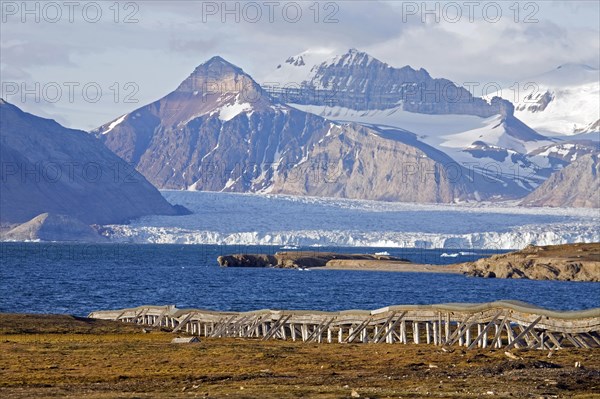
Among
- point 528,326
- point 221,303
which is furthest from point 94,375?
point 221,303

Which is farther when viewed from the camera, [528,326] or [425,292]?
[425,292]

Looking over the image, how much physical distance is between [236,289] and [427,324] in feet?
202

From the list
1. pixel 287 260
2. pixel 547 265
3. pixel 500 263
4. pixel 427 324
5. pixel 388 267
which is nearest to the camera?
pixel 427 324

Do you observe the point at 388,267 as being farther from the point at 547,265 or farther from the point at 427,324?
the point at 427,324

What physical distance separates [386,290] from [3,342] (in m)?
71.9

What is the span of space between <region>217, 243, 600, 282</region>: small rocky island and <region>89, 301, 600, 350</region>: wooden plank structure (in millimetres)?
89978

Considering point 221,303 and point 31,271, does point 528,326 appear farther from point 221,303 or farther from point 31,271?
point 31,271

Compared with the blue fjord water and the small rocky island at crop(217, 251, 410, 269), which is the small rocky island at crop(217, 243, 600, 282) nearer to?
the small rocky island at crop(217, 251, 410, 269)

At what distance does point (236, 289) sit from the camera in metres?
106

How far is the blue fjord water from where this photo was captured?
283ft

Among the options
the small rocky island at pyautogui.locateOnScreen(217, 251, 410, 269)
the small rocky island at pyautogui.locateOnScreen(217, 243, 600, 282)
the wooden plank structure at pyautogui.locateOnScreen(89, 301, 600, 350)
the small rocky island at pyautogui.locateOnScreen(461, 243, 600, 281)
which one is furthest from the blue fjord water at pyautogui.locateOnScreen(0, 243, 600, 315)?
the wooden plank structure at pyautogui.locateOnScreen(89, 301, 600, 350)

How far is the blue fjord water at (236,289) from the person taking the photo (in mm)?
86375

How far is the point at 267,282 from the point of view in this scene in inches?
4796

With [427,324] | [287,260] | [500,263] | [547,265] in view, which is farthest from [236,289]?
[287,260]
